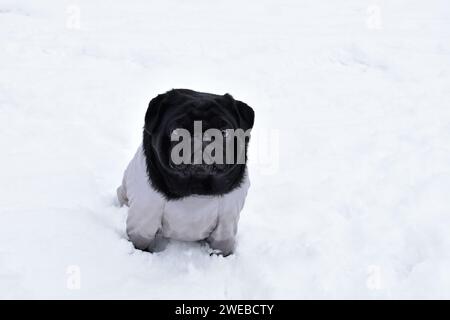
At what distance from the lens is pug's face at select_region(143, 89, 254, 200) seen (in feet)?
7.31

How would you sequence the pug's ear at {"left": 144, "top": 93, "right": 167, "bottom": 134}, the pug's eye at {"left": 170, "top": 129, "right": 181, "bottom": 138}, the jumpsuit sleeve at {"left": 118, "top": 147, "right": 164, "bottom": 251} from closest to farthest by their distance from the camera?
1. the pug's eye at {"left": 170, "top": 129, "right": 181, "bottom": 138}
2. the pug's ear at {"left": 144, "top": 93, "right": 167, "bottom": 134}
3. the jumpsuit sleeve at {"left": 118, "top": 147, "right": 164, "bottom": 251}

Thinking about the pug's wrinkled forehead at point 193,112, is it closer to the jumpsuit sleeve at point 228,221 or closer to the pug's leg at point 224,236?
the jumpsuit sleeve at point 228,221

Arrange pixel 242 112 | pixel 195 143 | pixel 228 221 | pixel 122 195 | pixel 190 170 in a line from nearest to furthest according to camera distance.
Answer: pixel 195 143 < pixel 190 170 < pixel 242 112 < pixel 228 221 < pixel 122 195

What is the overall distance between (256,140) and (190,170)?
6.89 ft

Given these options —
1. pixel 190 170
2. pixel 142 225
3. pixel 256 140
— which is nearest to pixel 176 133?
pixel 190 170

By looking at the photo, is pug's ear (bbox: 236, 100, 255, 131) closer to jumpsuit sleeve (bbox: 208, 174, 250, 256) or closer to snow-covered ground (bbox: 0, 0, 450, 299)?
jumpsuit sleeve (bbox: 208, 174, 250, 256)

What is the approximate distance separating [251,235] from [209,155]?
0.92 metres

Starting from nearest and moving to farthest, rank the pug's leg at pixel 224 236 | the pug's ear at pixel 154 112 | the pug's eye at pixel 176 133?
the pug's eye at pixel 176 133 → the pug's ear at pixel 154 112 → the pug's leg at pixel 224 236

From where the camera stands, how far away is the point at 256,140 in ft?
14.3

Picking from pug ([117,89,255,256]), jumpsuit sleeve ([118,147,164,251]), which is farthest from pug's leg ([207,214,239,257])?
jumpsuit sleeve ([118,147,164,251])

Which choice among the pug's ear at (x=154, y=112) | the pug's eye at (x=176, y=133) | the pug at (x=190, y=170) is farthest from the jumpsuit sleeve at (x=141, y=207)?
the pug's eye at (x=176, y=133)

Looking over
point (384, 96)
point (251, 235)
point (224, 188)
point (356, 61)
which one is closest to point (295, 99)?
point (384, 96)

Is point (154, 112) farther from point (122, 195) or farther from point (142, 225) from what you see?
point (122, 195)

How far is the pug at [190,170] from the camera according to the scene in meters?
2.25
